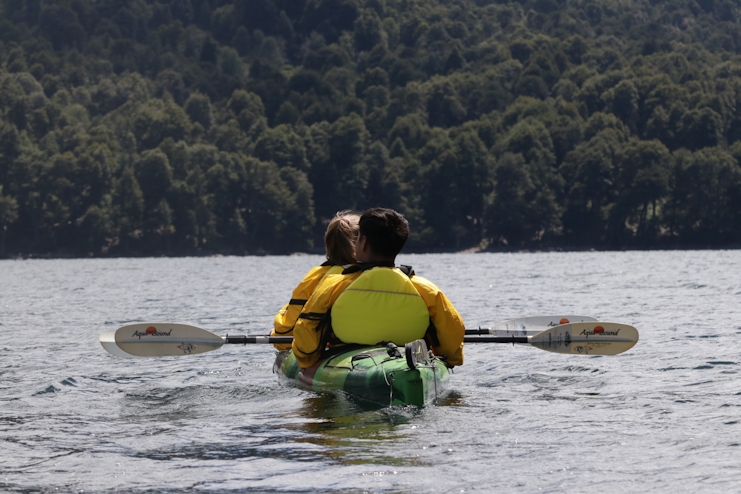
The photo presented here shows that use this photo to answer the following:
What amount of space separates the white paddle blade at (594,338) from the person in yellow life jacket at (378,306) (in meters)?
2.34

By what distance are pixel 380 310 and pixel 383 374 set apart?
2.28 feet

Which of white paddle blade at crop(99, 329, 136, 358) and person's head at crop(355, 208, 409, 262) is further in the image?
white paddle blade at crop(99, 329, 136, 358)

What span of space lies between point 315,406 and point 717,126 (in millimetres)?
115918

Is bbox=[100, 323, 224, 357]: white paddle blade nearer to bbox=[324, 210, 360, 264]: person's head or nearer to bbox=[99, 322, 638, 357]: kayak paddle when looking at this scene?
bbox=[99, 322, 638, 357]: kayak paddle

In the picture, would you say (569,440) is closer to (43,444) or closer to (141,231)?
(43,444)

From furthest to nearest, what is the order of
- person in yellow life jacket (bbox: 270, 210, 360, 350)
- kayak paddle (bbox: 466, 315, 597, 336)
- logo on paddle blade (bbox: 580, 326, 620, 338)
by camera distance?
1. kayak paddle (bbox: 466, 315, 597, 336)
2. logo on paddle blade (bbox: 580, 326, 620, 338)
3. person in yellow life jacket (bbox: 270, 210, 360, 350)

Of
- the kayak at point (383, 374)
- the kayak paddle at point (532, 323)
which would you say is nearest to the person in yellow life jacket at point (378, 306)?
the kayak at point (383, 374)

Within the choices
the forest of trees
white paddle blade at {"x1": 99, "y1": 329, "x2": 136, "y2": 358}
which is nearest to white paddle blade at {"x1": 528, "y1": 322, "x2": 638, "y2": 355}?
white paddle blade at {"x1": 99, "y1": 329, "x2": 136, "y2": 358}

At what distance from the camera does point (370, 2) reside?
630 ft

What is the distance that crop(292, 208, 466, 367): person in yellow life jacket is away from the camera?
31.1 ft

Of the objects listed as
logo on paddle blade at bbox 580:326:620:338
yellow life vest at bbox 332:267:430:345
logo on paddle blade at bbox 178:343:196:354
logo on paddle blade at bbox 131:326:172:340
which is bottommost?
logo on paddle blade at bbox 178:343:196:354

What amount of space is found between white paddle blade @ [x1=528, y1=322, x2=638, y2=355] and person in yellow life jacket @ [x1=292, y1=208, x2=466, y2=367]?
2.34 meters

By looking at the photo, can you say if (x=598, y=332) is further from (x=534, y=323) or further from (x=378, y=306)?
(x=378, y=306)

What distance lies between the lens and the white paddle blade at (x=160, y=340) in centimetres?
1264
